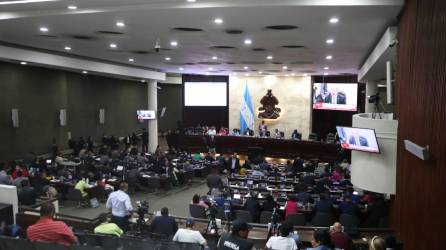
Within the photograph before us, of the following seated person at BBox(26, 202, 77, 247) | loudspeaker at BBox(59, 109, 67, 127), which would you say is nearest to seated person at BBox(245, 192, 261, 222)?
seated person at BBox(26, 202, 77, 247)

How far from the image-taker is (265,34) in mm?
11047

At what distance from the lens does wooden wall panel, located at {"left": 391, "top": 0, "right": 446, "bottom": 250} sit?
16.2 ft

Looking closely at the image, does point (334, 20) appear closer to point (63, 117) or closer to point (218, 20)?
point (218, 20)

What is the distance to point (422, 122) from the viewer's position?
5930 millimetres

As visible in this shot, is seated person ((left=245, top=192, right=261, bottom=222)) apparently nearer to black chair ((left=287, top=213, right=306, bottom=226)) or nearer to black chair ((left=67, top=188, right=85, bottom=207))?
black chair ((left=287, top=213, right=306, bottom=226))

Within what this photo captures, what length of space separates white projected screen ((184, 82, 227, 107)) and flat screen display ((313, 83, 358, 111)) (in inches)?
252

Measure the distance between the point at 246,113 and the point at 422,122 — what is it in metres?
21.6

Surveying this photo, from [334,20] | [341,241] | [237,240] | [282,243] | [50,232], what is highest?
[334,20]

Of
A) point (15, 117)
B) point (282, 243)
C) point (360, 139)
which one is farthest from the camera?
point (15, 117)

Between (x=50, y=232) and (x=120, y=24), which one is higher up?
(x=120, y=24)

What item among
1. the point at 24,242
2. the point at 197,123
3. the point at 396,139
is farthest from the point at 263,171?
the point at 197,123

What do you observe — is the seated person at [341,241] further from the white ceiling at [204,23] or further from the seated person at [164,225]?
the white ceiling at [204,23]

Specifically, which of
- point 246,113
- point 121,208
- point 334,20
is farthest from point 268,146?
point 121,208

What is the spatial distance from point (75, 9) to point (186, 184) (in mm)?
9654
